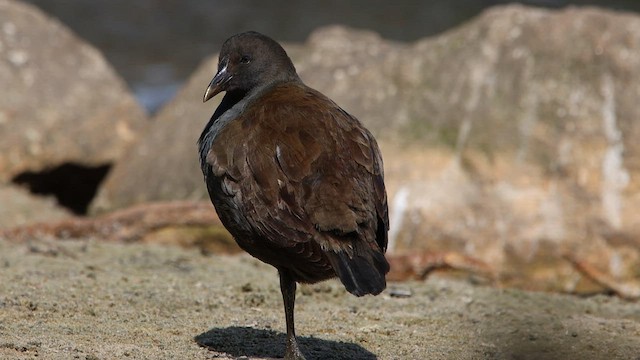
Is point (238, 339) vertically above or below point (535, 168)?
below

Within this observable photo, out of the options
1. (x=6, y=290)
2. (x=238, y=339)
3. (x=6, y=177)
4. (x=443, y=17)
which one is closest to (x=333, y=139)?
(x=238, y=339)

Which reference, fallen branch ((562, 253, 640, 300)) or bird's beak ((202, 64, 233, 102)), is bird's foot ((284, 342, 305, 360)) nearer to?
bird's beak ((202, 64, 233, 102))

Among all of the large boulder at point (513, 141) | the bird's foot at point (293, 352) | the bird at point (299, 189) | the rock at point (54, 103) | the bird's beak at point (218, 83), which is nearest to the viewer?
the bird at point (299, 189)

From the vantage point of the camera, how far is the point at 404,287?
7957 mm

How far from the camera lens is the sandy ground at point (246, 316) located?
19.9 feet

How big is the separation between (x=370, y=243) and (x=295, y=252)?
1.16 feet

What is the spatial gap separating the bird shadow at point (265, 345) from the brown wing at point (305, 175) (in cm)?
67

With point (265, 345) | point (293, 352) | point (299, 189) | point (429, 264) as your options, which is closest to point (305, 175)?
point (299, 189)

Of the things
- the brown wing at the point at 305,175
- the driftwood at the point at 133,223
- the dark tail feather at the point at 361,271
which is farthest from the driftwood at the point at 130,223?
the dark tail feather at the point at 361,271

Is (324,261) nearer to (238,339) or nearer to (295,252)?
(295,252)

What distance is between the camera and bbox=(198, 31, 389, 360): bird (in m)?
5.43

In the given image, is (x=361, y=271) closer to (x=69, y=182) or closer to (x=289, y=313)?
(x=289, y=313)

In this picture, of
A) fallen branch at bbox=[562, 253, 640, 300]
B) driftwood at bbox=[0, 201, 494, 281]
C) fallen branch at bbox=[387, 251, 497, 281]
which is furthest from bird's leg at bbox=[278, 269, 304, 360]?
fallen branch at bbox=[562, 253, 640, 300]

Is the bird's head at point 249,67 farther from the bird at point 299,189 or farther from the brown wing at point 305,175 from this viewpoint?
the brown wing at point 305,175
